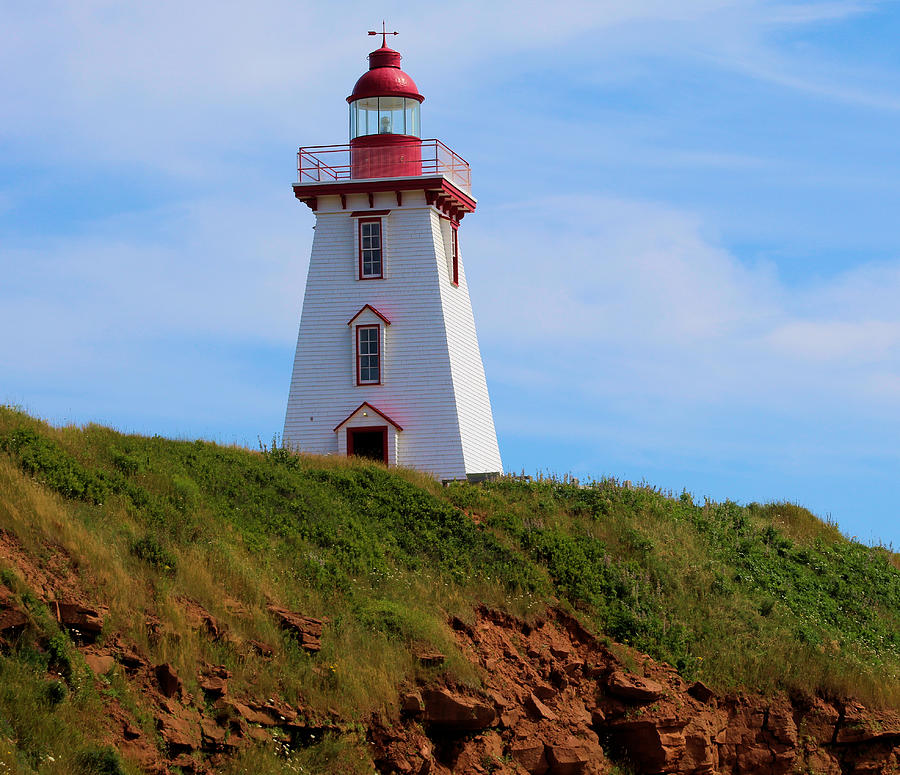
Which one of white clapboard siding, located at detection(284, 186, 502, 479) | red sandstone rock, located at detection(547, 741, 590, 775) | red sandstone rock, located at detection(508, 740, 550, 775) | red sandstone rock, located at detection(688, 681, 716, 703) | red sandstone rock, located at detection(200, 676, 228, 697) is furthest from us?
white clapboard siding, located at detection(284, 186, 502, 479)

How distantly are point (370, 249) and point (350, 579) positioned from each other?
13525mm

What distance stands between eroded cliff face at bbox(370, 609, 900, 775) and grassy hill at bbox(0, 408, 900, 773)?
41cm

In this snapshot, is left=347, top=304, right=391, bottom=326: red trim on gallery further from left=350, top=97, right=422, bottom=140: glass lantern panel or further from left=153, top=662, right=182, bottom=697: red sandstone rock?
left=153, top=662, right=182, bottom=697: red sandstone rock

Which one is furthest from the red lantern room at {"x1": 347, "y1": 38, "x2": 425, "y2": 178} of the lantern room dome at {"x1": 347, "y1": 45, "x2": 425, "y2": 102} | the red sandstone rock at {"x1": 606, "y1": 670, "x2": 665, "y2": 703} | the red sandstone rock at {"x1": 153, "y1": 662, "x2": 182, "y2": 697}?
the red sandstone rock at {"x1": 153, "y1": 662, "x2": 182, "y2": 697}

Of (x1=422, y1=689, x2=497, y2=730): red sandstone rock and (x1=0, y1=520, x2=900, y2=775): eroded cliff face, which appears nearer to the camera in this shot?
(x1=0, y1=520, x2=900, y2=775): eroded cliff face

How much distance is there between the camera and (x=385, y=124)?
32188 mm

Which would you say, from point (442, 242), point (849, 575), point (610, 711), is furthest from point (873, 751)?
point (442, 242)

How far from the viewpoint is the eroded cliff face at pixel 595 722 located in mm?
17250

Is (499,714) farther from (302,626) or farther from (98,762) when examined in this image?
(98,762)

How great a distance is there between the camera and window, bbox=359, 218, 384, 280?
31.3 m

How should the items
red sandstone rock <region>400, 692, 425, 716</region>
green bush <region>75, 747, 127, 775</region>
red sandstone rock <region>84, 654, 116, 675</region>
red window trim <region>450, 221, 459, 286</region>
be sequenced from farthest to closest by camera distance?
red window trim <region>450, 221, 459, 286</region>
red sandstone rock <region>400, 692, 425, 716</region>
red sandstone rock <region>84, 654, 116, 675</region>
green bush <region>75, 747, 127, 775</region>

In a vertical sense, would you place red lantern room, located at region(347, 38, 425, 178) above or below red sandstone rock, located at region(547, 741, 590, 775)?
above

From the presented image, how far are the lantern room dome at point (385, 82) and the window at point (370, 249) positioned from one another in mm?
3430

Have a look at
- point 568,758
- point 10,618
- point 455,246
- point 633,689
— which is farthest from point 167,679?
point 455,246
